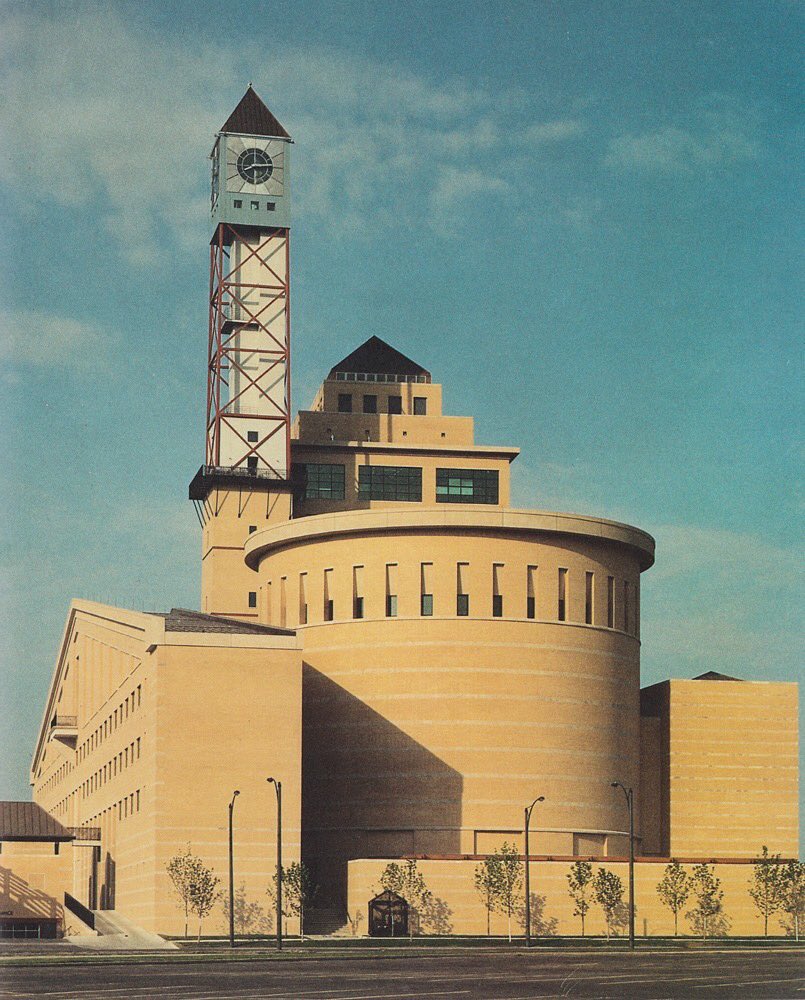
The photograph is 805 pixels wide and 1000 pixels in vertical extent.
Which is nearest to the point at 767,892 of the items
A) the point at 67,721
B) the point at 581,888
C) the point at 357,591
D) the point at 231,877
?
the point at 581,888

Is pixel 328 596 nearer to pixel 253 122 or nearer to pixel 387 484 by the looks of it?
pixel 387 484

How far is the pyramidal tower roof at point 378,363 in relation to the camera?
139 meters

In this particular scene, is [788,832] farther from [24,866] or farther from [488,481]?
[24,866]

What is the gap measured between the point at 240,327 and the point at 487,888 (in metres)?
52.9

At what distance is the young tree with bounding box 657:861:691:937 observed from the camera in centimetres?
9162

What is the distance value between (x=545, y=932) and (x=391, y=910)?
8795 mm

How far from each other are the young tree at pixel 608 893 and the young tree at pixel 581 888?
Answer: 46 centimetres

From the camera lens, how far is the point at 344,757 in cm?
9919

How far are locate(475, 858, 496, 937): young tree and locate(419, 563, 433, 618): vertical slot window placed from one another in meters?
16.5

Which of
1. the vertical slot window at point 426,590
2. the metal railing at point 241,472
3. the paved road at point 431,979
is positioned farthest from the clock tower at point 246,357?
the paved road at point 431,979

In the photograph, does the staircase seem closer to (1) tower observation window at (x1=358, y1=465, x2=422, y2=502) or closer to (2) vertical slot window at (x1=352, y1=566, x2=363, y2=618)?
(2) vertical slot window at (x1=352, y1=566, x2=363, y2=618)

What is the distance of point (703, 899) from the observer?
92.7m

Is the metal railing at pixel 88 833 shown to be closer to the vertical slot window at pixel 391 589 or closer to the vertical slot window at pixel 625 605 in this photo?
the vertical slot window at pixel 391 589

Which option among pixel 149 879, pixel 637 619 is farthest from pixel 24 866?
pixel 637 619
